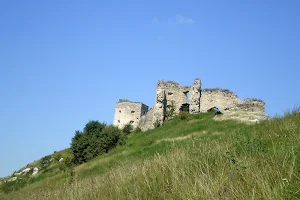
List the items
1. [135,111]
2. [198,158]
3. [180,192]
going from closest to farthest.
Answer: [180,192]
[198,158]
[135,111]

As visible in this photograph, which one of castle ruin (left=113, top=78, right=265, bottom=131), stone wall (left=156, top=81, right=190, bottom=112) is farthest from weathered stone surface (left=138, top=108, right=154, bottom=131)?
stone wall (left=156, top=81, right=190, bottom=112)

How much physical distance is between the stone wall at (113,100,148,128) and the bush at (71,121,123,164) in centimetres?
1361

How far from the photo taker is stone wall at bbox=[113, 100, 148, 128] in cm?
4528

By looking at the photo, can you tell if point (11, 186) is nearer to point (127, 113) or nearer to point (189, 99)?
point (189, 99)

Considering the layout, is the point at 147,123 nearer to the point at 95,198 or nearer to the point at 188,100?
the point at 188,100

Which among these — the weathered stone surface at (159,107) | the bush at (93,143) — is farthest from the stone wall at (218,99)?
the bush at (93,143)

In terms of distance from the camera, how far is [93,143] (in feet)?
95.9

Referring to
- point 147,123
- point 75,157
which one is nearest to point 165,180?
point 75,157

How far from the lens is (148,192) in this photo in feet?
15.2

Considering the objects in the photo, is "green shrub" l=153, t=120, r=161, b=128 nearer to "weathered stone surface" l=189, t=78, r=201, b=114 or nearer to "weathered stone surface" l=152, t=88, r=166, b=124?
"weathered stone surface" l=152, t=88, r=166, b=124

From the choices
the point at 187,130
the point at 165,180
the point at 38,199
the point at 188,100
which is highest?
the point at 188,100

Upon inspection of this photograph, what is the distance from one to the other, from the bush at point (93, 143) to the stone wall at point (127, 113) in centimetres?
1361

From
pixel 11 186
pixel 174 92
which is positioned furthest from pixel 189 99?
pixel 11 186

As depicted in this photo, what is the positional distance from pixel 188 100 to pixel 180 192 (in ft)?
109
